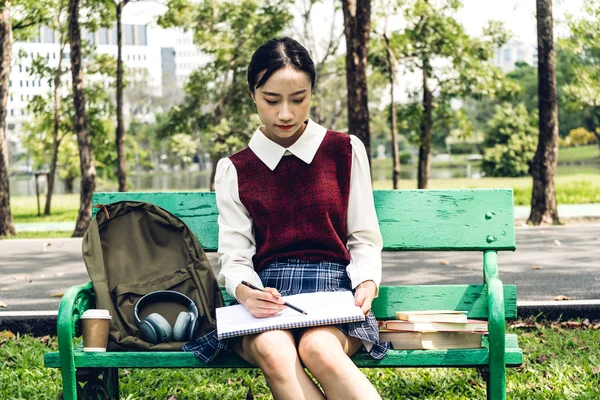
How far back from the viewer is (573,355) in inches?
172

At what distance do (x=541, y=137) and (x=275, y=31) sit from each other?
12.7 metres

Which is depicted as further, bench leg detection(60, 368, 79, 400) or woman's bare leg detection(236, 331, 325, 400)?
bench leg detection(60, 368, 79, 400)

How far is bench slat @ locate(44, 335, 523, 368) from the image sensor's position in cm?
297

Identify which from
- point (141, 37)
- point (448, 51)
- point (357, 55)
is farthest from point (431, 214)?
point (141, 37)

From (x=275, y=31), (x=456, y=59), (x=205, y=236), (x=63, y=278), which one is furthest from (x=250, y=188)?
(x=275, y=31)

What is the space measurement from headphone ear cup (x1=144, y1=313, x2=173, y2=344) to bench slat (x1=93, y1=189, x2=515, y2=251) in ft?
1.80

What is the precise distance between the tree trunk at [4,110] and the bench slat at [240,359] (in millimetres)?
12751

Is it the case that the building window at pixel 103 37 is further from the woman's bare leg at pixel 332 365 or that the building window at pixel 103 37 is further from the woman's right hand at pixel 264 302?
the woman's bare leg at pixel 332 365

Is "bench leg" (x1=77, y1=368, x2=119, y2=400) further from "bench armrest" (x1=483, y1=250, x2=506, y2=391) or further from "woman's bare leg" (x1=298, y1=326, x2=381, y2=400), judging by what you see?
"bench armrest" (x1=483, y1=250, x2=506, y2=391)

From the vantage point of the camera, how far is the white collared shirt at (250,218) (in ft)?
10.6

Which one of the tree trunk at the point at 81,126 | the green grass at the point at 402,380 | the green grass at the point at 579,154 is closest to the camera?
the green grass at the point at 402,380

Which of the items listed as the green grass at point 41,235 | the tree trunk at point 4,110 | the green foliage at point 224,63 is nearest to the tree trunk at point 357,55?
the green grass at point 41,235

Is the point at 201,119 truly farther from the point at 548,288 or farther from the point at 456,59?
the point at 548,288

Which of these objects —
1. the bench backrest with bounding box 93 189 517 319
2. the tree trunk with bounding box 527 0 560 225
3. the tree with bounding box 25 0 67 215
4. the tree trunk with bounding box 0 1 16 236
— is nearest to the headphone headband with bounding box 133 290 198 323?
the bench backrest with bounding box 93 189 517 319
